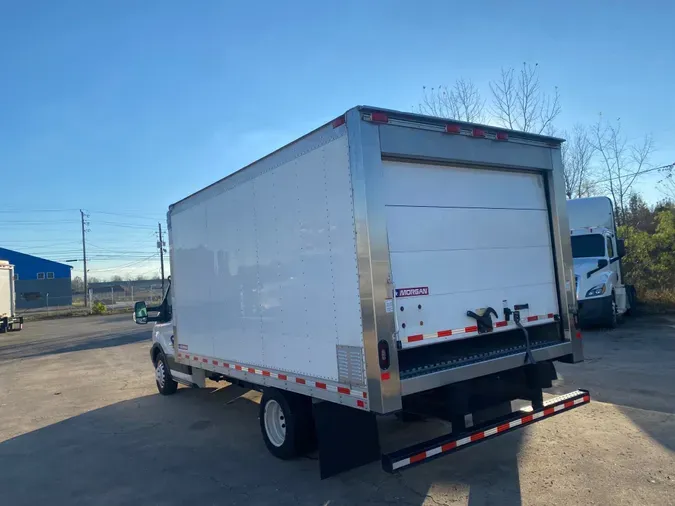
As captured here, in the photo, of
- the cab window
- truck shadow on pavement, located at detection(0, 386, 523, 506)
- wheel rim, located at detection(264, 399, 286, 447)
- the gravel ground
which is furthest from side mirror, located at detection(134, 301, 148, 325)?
the cab window

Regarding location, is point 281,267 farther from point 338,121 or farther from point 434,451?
point 434,451

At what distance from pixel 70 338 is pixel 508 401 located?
896 inches

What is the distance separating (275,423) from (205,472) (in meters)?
0.88

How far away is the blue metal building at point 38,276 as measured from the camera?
2372 inches

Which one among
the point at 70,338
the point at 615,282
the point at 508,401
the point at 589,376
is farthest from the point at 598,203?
the point at 70,338

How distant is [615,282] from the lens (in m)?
14.1

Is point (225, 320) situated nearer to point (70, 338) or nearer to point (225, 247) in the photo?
point (225, 247)

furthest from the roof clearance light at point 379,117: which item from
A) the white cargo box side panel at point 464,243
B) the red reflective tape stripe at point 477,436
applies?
the red reflective tape stripe at point 477,436

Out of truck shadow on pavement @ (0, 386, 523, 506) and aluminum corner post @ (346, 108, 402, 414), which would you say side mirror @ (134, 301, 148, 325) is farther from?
aluminum corner post @ (346, 108, 402, 414)

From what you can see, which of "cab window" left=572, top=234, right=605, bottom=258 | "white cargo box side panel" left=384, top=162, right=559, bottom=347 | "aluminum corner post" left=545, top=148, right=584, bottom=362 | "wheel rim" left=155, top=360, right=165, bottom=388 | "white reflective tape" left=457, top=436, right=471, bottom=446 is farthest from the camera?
"cab window" left=572, top=234, right=605, bottom=258

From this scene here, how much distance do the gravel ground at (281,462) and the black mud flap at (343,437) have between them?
0.99 ft

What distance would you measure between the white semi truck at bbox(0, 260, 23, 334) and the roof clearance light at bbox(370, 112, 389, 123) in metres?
30.1

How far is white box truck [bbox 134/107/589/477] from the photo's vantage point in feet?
13.3

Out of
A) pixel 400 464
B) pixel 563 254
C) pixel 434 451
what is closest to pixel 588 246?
pixel 563 254
